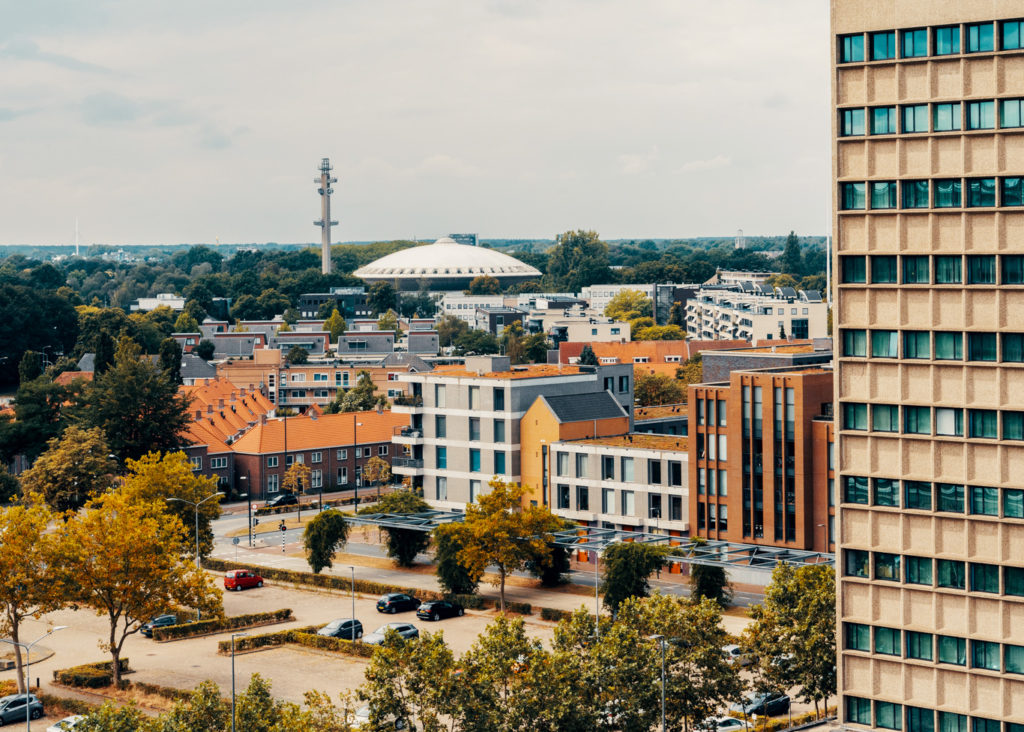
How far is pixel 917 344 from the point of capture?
5181 cm

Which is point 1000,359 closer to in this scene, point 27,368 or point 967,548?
point 967,548

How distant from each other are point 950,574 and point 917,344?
26.7 ft

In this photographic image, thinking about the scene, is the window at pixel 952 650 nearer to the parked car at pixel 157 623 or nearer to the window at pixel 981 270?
the window at pixel 981 270

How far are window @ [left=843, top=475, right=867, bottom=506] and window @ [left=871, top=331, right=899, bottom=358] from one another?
4547 millimetres

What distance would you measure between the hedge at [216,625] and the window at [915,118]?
46710 millimetres

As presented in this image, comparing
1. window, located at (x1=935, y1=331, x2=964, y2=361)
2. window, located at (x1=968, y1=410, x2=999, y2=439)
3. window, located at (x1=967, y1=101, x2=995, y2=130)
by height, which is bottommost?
window, located at (x1=968, y1=410, x2=999, y2=439)

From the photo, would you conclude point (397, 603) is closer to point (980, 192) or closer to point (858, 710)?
point (858, 710)

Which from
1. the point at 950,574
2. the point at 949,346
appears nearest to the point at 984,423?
the point at 949,346

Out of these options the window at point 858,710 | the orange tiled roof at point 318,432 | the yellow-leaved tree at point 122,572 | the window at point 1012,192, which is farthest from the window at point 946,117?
the orange tiled roof at point 318,432

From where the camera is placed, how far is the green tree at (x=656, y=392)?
154 metres

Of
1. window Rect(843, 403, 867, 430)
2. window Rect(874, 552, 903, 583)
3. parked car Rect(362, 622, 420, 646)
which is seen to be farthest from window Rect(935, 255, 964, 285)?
parked car Rect(362, 622, 420, 646)

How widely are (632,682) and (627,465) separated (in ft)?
138

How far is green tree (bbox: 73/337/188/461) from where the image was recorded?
126 m

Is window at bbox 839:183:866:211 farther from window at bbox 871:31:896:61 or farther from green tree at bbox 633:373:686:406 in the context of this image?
green tree at bbox 633:373:686:406
